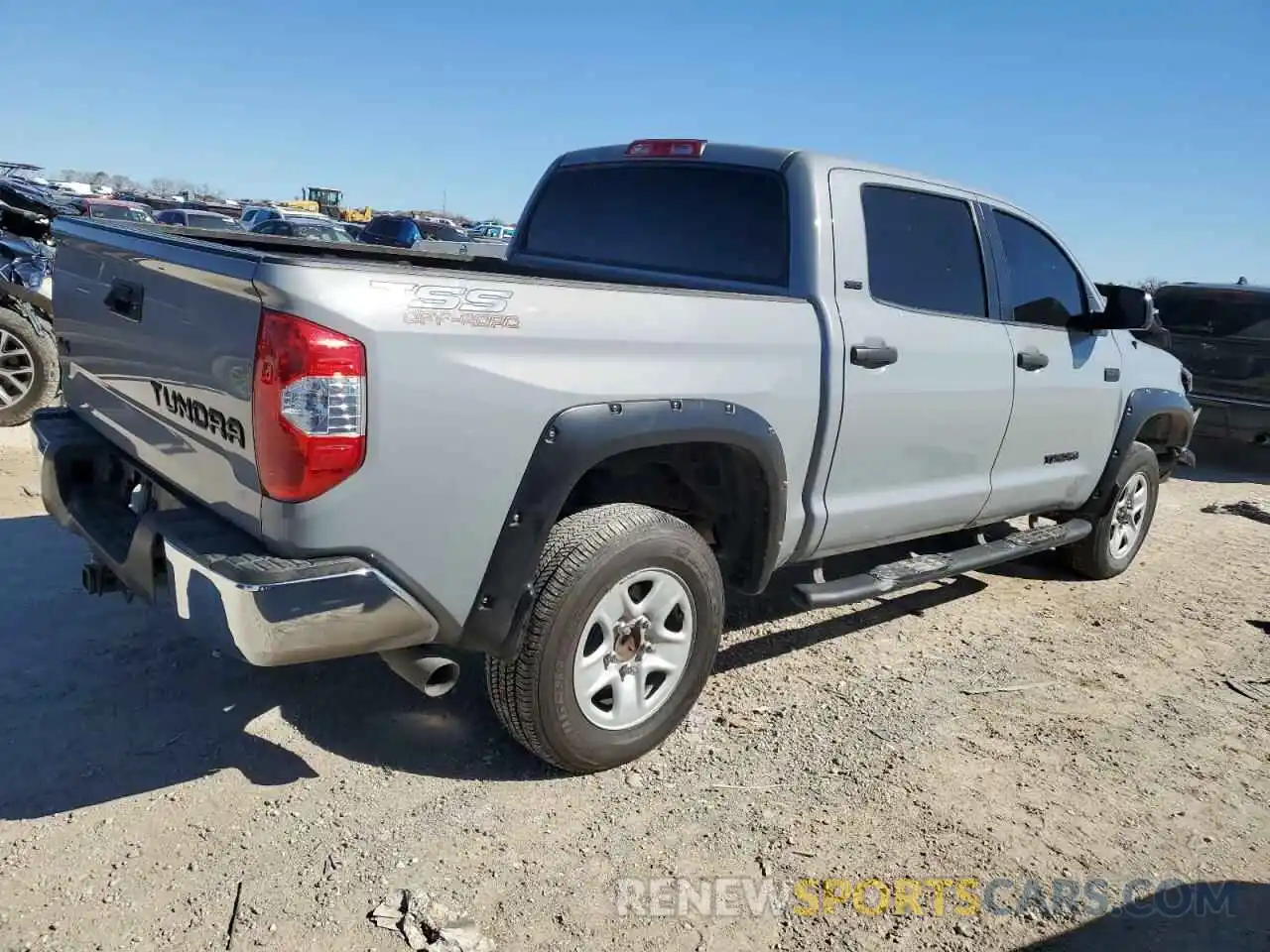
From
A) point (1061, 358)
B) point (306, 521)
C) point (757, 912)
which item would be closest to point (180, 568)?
point (306, 521)

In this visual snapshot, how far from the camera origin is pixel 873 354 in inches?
141

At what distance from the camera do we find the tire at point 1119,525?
5.44 meters

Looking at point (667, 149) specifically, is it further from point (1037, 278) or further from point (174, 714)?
point (174, 714)

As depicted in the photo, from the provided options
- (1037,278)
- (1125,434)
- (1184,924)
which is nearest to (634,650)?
(1184,924)

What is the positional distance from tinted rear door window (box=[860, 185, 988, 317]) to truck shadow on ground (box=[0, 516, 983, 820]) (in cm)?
160

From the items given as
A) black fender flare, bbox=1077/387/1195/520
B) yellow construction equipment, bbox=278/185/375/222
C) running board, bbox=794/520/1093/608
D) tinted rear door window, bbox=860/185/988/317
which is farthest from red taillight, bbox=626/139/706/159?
yellow construction equipment, bbox=278/185/375/222

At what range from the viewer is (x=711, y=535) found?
Result: 3641 mm

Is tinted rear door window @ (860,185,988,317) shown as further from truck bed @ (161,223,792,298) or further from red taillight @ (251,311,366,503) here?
red taillight @ (251,311,366,503)

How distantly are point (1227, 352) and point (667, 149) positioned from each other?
7.35 m

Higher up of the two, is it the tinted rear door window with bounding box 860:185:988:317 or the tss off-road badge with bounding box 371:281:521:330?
the tinted rear door window with bounding box 860:185:988:317

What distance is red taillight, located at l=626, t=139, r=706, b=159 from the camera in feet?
13.0

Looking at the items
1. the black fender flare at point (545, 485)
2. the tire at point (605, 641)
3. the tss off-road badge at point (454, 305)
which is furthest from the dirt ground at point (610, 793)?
the tss off-road badge at point (454, 305)

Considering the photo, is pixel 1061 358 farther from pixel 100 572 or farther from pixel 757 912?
pixel 100 572

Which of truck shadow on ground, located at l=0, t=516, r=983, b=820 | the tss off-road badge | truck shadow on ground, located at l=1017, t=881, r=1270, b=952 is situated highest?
the tss off-road badge
